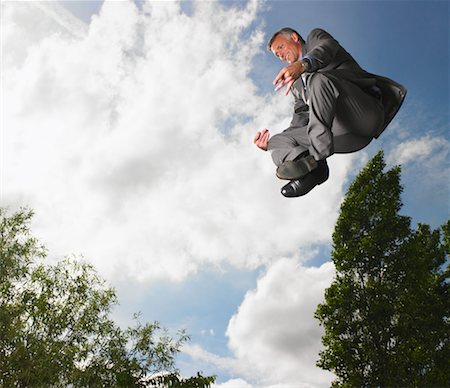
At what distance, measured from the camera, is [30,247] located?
879 inches

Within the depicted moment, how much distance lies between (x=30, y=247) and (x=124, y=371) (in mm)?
7649

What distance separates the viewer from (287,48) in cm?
369

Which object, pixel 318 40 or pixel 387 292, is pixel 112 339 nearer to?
pixel 387 292

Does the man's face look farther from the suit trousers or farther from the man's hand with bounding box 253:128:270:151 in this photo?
the man's hand with bounding box 253:128:270:151

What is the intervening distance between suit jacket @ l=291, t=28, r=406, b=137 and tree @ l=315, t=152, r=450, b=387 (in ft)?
39.8

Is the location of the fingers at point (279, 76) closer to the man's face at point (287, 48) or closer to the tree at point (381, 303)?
the man's face at point (287, 48)

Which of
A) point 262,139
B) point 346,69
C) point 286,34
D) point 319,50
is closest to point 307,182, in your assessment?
point 262,139

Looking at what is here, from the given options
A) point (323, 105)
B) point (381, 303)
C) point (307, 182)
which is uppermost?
point (381, 303)

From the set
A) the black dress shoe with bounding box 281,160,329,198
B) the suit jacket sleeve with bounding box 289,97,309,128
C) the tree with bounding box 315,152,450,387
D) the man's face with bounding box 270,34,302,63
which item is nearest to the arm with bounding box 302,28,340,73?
the man's face with bounding box 270,34,302,63

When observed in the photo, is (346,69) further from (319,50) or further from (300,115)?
(300,115)

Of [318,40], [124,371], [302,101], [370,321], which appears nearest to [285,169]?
[302,101]

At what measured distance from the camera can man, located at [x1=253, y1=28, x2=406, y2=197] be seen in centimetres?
338

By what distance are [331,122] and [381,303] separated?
42.4 ft

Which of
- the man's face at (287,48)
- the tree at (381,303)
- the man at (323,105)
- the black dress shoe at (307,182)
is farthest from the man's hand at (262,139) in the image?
the tree at (381,303)
